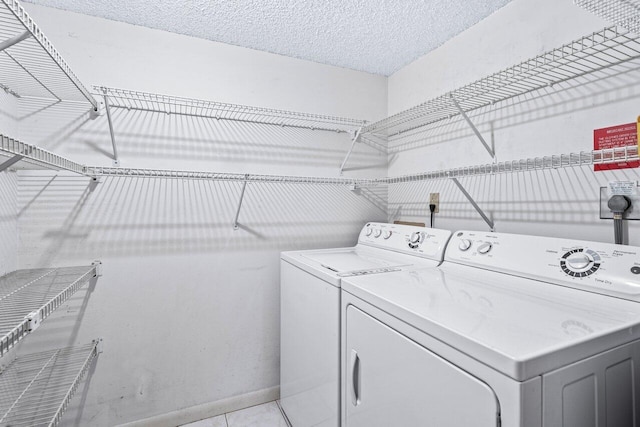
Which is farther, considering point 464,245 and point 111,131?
point 111,131

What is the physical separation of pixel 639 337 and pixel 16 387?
7.46 feet

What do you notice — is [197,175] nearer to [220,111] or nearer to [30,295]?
[220,111]

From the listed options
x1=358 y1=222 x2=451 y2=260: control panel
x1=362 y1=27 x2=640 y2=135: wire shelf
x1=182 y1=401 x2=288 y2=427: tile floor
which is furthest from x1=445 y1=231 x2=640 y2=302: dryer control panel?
x1=182 y1=401 x2=288 y2=427: tile floor

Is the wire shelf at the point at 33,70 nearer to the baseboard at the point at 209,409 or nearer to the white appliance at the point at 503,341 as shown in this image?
the white appliance at the point at 503,341

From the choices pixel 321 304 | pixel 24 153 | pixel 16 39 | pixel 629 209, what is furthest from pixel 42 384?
pixel 629 209

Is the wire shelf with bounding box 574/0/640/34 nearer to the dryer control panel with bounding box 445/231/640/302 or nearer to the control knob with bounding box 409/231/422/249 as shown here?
the dryer control panel with bounding box 445/231/640/302

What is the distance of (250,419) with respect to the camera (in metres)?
1.76

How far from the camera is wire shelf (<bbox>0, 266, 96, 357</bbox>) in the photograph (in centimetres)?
83

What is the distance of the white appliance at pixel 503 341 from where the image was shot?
600 millimetres

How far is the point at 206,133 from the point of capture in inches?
70.9

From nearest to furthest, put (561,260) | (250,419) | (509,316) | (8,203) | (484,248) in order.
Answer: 1. (509,316)
2. (561,260)
3. (484,248)
4. (8,203)
5. (250,419)

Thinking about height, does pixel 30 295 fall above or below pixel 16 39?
below

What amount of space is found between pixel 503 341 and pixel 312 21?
171 centimetres

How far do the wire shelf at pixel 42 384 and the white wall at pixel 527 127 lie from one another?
2.02 m
